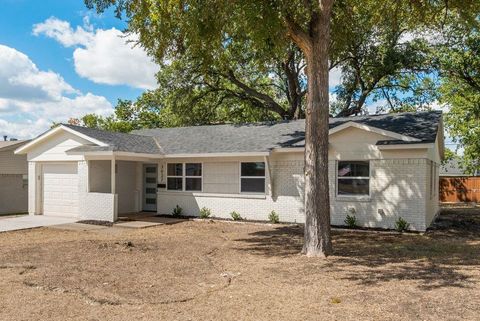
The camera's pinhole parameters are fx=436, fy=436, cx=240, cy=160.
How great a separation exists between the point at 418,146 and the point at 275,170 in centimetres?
542

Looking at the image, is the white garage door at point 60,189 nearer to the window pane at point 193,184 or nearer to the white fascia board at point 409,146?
the window pane at point 193,184

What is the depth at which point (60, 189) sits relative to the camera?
19.2 meters

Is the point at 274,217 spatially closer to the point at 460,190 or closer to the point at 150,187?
the point at 150,187

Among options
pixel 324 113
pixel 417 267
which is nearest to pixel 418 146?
pixel 324 113

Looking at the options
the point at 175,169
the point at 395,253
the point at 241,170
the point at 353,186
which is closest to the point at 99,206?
the point at 175,169

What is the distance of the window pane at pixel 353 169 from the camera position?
611 inches

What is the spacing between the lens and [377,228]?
49.4ft

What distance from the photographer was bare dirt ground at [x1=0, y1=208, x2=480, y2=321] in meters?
6.13

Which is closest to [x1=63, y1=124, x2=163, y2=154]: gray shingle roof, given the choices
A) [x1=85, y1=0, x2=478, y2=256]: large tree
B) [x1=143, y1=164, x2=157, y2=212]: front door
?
[x1=143, y1=164, x2=157, y2=212]: front door

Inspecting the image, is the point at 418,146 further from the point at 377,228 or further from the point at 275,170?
the point at 275,170

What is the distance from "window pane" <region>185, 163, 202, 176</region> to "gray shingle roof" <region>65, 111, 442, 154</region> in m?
0.72

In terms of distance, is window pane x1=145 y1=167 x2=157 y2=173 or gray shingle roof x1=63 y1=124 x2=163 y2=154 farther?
window pane x1=145 y1=167 x2=157 y2=173

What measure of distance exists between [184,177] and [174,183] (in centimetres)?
63

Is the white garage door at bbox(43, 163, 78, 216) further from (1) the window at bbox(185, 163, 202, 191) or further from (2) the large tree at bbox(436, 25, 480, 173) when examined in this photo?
(2) the large tree at bbox(436, 25, 480, 173)
